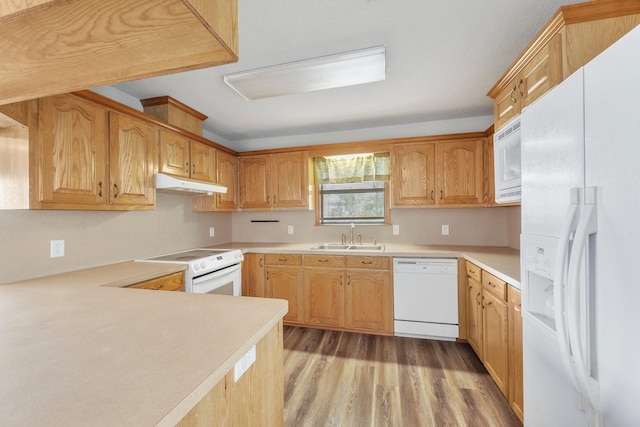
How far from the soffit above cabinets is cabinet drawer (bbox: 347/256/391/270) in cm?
236

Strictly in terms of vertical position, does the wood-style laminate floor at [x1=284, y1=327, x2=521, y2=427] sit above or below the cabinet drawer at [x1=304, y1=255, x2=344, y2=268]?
below

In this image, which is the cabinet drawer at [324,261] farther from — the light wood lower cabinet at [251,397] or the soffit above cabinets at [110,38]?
Result: the soffit above cabinets at [110,38]

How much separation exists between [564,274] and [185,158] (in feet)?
9.42

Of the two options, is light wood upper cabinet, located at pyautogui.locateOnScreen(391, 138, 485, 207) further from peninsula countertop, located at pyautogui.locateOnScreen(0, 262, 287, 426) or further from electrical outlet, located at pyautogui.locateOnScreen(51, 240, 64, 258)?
electrical outlet, located at pyautogui.locateOnScreen(51, 240, 64, 258)

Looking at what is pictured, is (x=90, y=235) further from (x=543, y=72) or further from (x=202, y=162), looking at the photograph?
(x=543, y=72)

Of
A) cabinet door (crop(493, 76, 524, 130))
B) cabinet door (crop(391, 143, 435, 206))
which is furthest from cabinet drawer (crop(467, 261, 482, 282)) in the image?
cabinet door (crop(493, 76, 524, 130))

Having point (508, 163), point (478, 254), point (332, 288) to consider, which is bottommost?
point (332, 288)

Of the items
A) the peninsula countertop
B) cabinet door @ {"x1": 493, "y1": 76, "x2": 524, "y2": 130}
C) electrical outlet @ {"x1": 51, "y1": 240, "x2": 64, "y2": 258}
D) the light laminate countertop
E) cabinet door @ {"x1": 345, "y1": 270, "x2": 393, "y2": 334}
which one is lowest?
cabinet door @ {"x1": 345, "y1": 270, "x2": 393, "y2": 334}

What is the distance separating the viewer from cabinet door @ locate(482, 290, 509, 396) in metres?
1.69

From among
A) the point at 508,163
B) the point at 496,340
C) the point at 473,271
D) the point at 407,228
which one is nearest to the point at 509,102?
the point at 508,163

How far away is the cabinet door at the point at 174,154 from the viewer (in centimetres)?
236

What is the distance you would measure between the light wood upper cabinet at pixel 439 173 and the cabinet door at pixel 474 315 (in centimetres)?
92

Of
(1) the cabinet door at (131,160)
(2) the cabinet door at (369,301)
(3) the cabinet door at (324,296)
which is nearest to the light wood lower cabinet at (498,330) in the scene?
(2) the cabinet door at (369,301)

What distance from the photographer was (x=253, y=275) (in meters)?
3.09
